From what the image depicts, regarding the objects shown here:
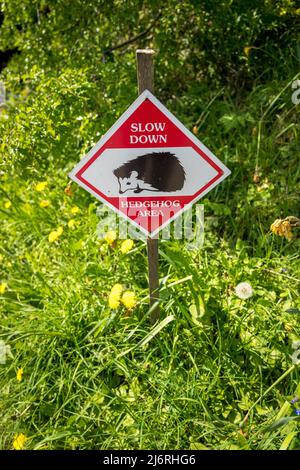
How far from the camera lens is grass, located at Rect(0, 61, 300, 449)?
6.77 feet

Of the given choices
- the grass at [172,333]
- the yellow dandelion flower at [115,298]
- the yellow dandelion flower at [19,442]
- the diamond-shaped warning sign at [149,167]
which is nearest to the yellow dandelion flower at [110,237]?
the grass at [172,333]

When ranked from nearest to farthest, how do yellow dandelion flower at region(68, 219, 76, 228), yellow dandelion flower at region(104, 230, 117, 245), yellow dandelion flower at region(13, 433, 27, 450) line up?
yellow dandelion flower at region(13, 433, 27, 450)
yellow dandelion flower at region(104, 230, 117, 245)
yellow dandelion flower at region(68, 219, 76, 228)

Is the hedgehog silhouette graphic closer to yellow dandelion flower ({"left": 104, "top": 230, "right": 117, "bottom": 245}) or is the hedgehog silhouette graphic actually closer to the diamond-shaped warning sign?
the diamond-shaped warning sign

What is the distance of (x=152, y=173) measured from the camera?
76.2 inches

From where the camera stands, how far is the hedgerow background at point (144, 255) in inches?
83.3

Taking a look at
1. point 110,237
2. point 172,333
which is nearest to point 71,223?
point 110,237

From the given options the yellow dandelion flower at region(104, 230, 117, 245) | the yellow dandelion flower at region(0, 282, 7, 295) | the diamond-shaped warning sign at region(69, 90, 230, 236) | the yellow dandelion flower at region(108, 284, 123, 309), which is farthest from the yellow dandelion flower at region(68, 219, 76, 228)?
the diamond-shaped warning sign at region(69, 90, 230, 236)

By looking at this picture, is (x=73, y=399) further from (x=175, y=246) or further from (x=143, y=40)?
(x=143, y=40)

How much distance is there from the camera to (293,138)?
3012mm

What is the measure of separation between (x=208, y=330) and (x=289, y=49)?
2.02 m

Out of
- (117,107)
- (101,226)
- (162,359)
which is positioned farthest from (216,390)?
(117,107)

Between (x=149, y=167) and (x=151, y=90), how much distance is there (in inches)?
11.1

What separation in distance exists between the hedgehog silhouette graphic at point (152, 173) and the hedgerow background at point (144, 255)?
0.44m
